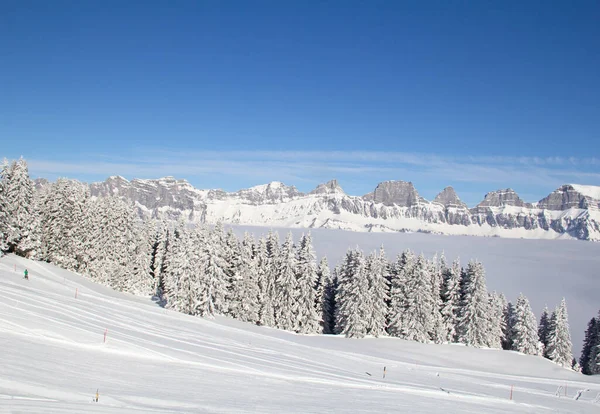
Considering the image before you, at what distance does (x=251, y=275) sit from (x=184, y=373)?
34.8 m

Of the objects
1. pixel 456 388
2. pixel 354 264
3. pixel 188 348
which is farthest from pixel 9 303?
pixel 354 264

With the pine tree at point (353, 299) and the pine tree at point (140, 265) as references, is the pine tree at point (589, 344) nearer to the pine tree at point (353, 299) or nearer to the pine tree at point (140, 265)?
the pine tree at point (353, 299)

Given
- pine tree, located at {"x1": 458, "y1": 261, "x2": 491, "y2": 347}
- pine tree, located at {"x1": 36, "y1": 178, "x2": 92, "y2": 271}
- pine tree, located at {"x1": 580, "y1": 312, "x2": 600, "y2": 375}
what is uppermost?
pine tree, located at {"x1": 36, "y1": 178, "x2": 92, "y2": 271}

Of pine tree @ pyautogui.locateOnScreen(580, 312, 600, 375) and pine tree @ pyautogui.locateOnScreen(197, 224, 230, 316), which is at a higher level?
pine tree @ pyautogui.locateOnScreen(197, 224, 230, 316)

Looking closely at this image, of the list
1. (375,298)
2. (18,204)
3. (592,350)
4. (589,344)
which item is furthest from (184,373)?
(589,344)

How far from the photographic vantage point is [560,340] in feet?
218

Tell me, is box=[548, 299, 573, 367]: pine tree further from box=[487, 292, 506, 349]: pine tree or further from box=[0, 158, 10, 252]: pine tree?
box=[0, 158, 10, 252]: pine tree

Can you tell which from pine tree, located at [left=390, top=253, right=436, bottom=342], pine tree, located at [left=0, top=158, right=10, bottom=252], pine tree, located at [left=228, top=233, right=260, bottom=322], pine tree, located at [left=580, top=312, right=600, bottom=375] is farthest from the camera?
pine tree, located at [left=580, top=312, right=600, bottom=375]

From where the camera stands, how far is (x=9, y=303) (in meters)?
26.2

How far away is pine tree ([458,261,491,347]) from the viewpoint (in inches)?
2156

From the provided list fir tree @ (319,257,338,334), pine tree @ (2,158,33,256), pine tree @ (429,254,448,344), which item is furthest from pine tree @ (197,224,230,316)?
pine tree @ (429,254,448,344)

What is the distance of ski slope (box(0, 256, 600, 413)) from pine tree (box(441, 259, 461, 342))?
1794 cm

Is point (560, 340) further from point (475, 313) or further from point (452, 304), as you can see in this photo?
point (452, 304)

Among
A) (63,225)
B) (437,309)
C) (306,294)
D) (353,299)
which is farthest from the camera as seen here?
(306,294)
